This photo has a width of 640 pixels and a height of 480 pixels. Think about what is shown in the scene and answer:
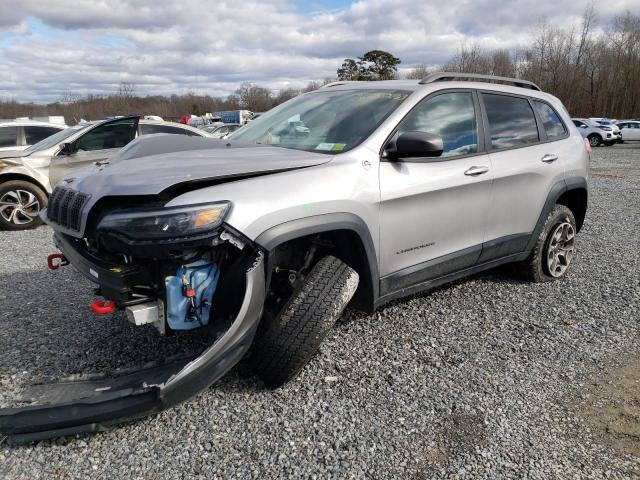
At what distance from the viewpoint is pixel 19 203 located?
7816mm

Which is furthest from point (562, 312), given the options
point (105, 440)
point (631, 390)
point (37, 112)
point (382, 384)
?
point (37, 112)

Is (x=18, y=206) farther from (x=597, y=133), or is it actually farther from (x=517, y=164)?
(x=597, y=133)

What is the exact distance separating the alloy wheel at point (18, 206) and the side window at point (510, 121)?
6.95m

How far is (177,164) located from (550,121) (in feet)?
11.8

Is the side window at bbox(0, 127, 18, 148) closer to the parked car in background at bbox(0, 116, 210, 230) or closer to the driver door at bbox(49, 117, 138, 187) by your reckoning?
the parked car in background at bbox(0, 116, 210, 230)

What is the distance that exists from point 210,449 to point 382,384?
3.57 feet

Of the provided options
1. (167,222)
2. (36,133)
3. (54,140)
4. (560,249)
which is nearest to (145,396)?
(167,222)

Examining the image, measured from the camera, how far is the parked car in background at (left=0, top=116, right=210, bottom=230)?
25.4 ft

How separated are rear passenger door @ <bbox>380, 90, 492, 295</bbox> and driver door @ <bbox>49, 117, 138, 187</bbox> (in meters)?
5.94

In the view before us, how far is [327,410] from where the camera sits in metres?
2.79

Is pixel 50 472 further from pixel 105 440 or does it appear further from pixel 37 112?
pixel 37 112

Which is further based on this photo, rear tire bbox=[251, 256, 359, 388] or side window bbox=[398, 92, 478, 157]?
side window bbox=[398, 92, 478, 157]

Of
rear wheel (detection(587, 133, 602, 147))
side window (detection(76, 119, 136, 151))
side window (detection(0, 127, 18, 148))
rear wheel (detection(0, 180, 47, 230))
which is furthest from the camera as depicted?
rear wheel (detection(587, 133, 602, 147))

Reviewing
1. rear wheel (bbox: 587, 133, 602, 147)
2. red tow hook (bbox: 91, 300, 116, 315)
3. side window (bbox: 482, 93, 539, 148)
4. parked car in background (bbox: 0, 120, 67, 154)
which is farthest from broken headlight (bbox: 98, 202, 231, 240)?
rear wheel (bbox: 587, 133, 602, 147)
